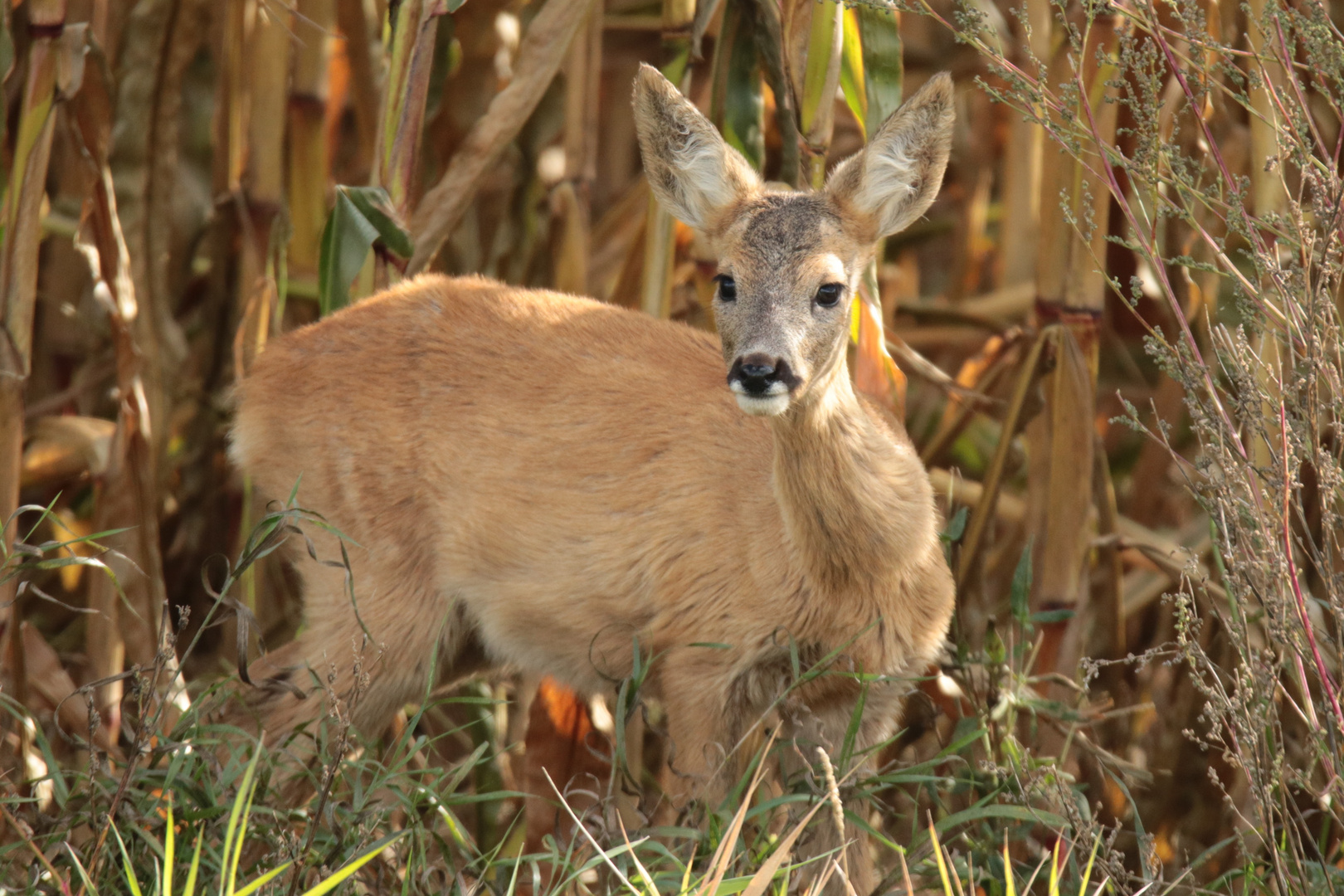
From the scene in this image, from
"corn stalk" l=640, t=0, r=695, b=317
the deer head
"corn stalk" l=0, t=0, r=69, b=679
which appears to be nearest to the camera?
the deer head

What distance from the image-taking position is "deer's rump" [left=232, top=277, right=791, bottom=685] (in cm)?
364

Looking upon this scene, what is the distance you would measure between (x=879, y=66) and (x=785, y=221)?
1.98 feet

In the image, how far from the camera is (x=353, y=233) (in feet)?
11.9

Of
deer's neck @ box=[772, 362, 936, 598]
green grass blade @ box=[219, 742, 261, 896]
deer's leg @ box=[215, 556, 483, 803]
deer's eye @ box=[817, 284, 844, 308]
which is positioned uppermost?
deer's eye @ box=[817, 284, 844, 308]

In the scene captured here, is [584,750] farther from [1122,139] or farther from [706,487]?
[1122,139]

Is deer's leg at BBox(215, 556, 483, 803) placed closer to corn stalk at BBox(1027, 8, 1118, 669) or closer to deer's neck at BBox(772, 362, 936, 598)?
deer's neck at BBox(772, 362, 936, 598)

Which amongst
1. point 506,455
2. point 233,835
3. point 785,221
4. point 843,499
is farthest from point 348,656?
point 785,221

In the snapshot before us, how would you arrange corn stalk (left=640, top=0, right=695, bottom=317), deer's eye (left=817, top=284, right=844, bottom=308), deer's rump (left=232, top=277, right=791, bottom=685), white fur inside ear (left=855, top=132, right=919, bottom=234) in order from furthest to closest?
corn stalk (left=640, top=0, right=695, bottom=317) → deer's rump (left=232, top=277, right=791, bottom=685) → white fur inside ear (left=855, top=132, right=919, bottom=234) → deer's eye (left=817, top=284, right=844, bottom=308)

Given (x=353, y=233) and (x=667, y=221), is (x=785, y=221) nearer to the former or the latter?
(x=667, y=221)

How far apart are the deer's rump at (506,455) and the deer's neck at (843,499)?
30 centimetres

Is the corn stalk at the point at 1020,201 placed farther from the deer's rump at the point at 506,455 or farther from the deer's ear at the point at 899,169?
the deer's rump at the point at 506,455

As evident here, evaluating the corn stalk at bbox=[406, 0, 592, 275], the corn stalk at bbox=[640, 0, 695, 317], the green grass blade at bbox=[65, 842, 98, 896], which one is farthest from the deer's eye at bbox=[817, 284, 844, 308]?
the green grass blade at bbox=[65, 842, 98, 896]

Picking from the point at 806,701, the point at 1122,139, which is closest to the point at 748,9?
the point at 1122,139

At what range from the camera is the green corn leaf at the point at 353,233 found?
3.59 m
